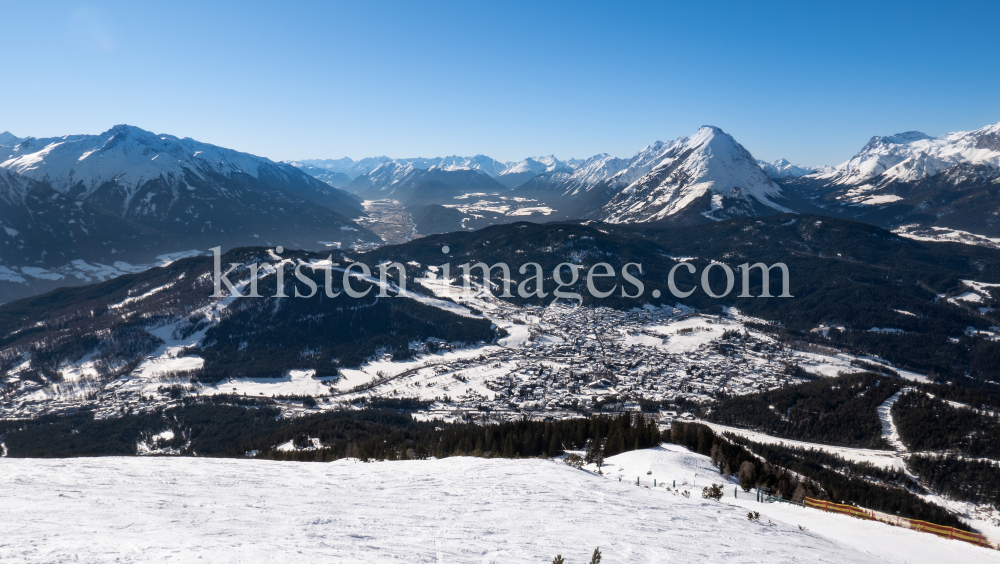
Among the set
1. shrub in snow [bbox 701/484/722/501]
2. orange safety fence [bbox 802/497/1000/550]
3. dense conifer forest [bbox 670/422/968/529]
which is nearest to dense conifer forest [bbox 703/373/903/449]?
dense conifer forest [bbox 670/422/968/529]

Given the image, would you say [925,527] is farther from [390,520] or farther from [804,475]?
[804,475]

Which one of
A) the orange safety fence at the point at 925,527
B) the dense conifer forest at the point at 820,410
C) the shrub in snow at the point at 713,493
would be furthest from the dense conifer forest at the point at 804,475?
the dense conifer forest at the point at 820,410

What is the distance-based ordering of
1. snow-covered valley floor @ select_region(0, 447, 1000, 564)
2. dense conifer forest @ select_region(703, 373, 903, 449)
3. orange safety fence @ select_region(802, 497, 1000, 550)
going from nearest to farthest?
1. snow-covered valley floor @ select_region(0, 447, 1000, 564)
2. orange safety fence @ select_region(802, 497, 1000, 550)
3. dense conifer forest @ select_region(703, 373, 903, 449)

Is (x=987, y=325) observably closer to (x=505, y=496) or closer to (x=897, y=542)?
(x=897, y=542)

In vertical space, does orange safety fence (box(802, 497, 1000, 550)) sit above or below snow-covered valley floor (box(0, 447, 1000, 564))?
below

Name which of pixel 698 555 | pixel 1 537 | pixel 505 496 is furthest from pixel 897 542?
pixel 1 537

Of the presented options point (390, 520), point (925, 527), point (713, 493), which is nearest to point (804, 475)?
point (925, 527)

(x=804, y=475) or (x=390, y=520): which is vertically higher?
(x=390, y=520)

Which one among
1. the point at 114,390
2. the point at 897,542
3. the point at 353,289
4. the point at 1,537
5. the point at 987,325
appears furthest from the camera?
the point at 353,289

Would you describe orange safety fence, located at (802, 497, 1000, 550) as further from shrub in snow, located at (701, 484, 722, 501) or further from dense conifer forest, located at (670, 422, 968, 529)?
shrub in snow, located at (701, 484, 722, 501)
